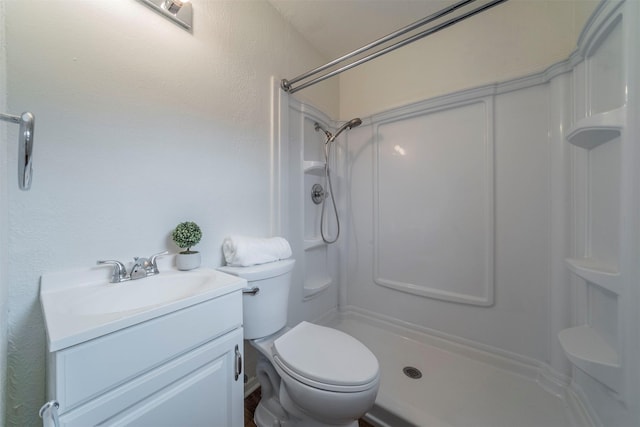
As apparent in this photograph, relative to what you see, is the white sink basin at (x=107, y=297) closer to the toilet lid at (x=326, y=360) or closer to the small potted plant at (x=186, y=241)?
the small potted plant at (x=186, y=241)

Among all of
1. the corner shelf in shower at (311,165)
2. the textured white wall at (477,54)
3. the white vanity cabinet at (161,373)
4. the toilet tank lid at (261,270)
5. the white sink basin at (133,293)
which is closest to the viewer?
the white vanity cabinet at (161,373)

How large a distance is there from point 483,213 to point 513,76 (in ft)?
2.80

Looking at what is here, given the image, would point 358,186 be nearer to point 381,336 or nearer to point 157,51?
point 381,336

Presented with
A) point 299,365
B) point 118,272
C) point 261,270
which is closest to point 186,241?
point 118,272

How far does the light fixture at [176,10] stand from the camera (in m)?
0.96

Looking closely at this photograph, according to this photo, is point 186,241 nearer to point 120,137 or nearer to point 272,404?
point 120,137

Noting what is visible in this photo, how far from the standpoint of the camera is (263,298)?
3.56 ft

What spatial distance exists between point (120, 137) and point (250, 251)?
693mm

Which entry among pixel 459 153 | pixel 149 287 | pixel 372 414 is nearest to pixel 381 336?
pixel 372 414

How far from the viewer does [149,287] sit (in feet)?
2.82

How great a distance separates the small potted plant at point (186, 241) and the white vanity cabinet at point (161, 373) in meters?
0.33

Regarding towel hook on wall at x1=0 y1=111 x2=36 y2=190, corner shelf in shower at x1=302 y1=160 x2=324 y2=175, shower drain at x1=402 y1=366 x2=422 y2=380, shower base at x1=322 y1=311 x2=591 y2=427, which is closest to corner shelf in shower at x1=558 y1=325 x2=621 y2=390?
shower base at x1=322 y1=311 x2=591 y2=427

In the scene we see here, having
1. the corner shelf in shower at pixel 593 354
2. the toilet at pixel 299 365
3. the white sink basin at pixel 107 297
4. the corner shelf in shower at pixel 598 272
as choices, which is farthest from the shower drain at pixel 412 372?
the white sink basin at pixel 107 297

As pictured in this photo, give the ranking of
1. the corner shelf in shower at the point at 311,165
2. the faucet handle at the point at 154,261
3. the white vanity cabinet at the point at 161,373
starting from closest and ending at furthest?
1. the white vanity cabinet at the point at 161,373
2. the faucet handle at the point at 154,261
3. the corner shelf in shower at the point at 311,165
